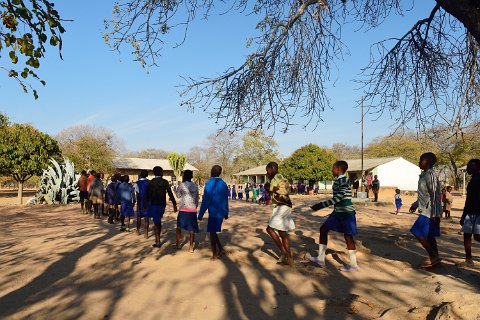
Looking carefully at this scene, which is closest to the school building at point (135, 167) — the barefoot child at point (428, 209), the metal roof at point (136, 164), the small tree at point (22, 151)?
the metal roof at point (136, 164)

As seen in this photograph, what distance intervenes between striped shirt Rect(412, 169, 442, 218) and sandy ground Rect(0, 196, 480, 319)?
0.90 meters

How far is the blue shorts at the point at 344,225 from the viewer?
5.85 meters

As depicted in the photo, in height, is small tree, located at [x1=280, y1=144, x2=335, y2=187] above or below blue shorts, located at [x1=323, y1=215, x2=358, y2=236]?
above

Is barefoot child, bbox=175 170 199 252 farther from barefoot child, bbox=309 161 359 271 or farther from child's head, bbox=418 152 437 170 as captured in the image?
child's head, bbox=418 152 437 170

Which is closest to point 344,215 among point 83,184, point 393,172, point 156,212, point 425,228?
point 425,228

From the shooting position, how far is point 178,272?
19.0 ft

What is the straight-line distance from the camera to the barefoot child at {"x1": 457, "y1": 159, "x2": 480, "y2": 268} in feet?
20.0

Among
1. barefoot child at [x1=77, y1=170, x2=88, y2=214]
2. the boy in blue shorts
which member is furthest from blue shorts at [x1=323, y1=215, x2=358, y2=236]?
barefoot child at [x1=77, y1=170, x2=88, y2=214]

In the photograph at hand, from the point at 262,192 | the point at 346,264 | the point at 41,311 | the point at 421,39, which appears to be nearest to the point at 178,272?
the point at 41,311

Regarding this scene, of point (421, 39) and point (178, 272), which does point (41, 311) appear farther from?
point (421, 39)

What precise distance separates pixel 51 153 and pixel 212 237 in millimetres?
25603

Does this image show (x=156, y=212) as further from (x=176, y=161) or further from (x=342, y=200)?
(x=176, y=161)

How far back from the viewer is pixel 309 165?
142ft

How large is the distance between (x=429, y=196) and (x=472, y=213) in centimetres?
94
